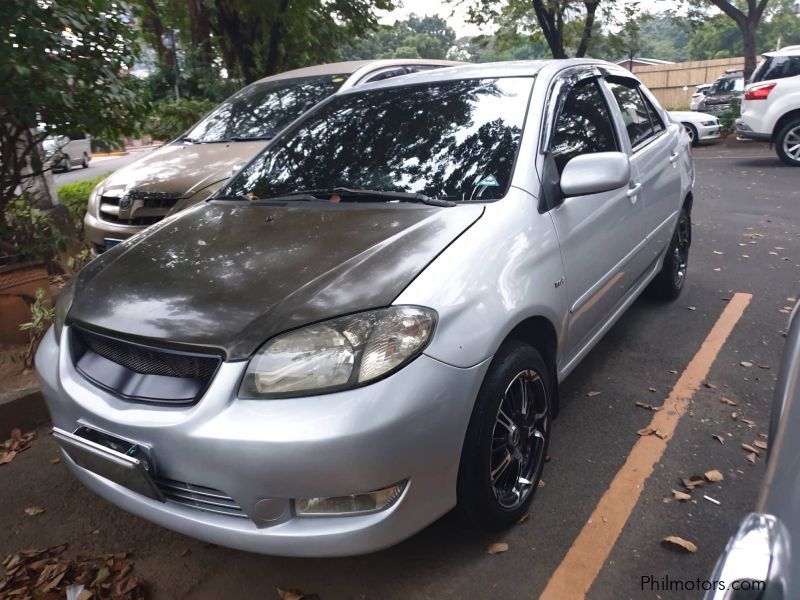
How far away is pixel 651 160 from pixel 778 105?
27.9 ft

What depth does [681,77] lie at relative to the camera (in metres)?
29.8

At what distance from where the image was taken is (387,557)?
242 centimetres

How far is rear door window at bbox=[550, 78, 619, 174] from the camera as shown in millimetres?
3008

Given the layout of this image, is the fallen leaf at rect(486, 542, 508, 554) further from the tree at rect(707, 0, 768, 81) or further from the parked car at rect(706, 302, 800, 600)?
the tree at rect(707, 0, 768, 81)

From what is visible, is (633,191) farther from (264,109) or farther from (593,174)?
(264,109)

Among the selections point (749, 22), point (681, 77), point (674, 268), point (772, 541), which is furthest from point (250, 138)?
point (681, 77)

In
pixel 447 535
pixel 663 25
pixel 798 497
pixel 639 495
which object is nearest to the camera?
pixel 798 497

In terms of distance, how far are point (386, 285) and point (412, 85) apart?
1.71 metres

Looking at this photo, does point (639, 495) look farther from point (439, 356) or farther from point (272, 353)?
point (272, 353)

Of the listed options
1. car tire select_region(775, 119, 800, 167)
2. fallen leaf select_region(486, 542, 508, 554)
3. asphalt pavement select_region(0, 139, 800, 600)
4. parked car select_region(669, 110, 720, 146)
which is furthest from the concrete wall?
fallen leaf select_region(486, 542, 508, 554)

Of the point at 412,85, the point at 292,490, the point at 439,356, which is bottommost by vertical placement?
the point at 292,490

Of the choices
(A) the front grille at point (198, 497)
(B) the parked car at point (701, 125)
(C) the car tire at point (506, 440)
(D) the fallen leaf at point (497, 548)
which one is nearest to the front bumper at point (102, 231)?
(A) the front grille at point (198, 497)

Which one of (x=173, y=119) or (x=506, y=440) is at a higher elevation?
(x=173, y=119)

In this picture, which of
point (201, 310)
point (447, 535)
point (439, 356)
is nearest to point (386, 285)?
point (439, 356)
